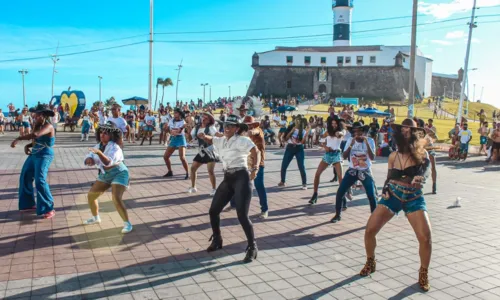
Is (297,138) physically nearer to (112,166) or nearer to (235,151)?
(235,151)

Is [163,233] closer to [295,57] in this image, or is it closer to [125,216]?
[125,216]

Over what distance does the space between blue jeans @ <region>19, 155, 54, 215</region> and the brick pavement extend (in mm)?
237

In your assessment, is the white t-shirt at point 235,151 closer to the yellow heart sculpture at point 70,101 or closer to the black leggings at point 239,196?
the black leggings at point 239,196

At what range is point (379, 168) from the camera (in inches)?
587

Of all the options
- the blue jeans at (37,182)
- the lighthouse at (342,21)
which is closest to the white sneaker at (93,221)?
the blue jeans at (37,182)

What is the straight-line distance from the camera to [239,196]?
518 cm

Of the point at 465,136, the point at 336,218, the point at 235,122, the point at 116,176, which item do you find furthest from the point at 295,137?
the point at 465,136

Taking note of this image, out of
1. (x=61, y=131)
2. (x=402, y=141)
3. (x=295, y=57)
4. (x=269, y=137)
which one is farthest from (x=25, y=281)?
(x=295, y=57)

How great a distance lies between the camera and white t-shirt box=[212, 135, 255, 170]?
5.31 metres

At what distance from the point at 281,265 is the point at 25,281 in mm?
→ 2790

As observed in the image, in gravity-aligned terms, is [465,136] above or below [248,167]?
above

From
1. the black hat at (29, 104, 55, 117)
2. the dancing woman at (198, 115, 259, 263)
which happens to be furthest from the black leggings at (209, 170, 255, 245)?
the black hat at (29, 104, 55, 117)

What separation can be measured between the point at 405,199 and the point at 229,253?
7.46 feet

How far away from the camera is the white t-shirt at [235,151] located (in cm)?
531
